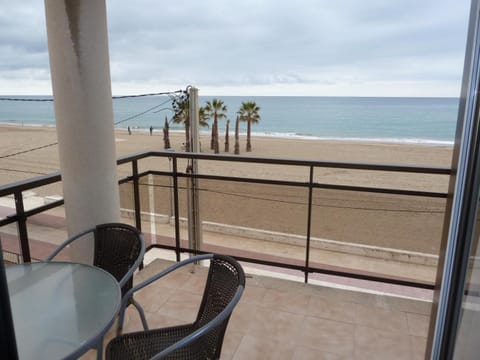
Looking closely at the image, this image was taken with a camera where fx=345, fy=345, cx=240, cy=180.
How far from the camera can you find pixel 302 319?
2.53m

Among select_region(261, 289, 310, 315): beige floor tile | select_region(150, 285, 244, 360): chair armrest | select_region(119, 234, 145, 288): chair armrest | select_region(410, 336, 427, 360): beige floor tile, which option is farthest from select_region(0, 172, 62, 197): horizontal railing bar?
select_region(410, 336, 427, 360): beige floor tile

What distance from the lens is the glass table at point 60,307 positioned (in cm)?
128

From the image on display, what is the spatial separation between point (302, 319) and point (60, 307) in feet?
5.49

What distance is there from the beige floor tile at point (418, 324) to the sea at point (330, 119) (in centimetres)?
1956

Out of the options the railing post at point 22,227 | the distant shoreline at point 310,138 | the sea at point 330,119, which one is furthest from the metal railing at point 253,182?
the distant shoreline at point 310,138

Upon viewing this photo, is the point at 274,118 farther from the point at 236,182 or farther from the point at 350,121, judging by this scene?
the point at 236,182

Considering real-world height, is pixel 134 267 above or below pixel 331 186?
below

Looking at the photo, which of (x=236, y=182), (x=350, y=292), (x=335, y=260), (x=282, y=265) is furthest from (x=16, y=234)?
(x=335, y=260)

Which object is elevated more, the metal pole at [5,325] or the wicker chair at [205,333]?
the metal pole at [5,325]

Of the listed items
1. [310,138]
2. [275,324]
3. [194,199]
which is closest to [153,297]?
[275,324]

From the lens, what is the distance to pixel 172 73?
2686cm

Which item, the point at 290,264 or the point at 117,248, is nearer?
the point at 117,248

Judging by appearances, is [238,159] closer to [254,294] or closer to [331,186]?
[331,186]

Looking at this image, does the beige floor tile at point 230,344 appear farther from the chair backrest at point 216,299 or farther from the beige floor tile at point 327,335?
the chair backrest at point 216,299
